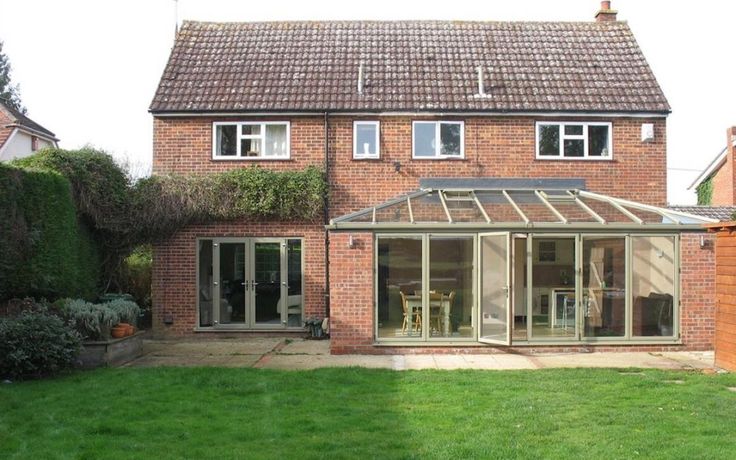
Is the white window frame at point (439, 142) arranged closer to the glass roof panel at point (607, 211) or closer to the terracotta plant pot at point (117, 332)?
the glass roof panel at point (607, 211)

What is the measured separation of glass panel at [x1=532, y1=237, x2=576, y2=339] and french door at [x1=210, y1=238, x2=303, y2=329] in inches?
228

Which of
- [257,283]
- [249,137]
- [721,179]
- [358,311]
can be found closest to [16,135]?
[249,137]

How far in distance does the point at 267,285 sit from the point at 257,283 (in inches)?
9.1

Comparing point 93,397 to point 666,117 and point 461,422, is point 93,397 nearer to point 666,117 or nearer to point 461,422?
point 461,422

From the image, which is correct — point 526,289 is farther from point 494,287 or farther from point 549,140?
point 549,140

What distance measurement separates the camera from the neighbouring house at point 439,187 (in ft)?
46.5

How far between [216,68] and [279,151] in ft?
9.52

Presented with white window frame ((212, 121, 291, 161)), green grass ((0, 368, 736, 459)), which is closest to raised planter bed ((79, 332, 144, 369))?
green grass ((0, 368, 736, 459))

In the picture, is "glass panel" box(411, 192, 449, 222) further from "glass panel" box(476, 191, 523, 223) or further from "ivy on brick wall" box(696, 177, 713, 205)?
"ivy on brick wall" box(696, 177, 713, 205)

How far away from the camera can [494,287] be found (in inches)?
553

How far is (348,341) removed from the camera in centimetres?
1411

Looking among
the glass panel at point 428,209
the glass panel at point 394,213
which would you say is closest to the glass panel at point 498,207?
the glass panel at point 428,209

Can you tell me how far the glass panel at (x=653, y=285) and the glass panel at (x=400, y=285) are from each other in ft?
13.2

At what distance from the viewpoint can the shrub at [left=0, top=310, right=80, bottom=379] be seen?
11078mm
